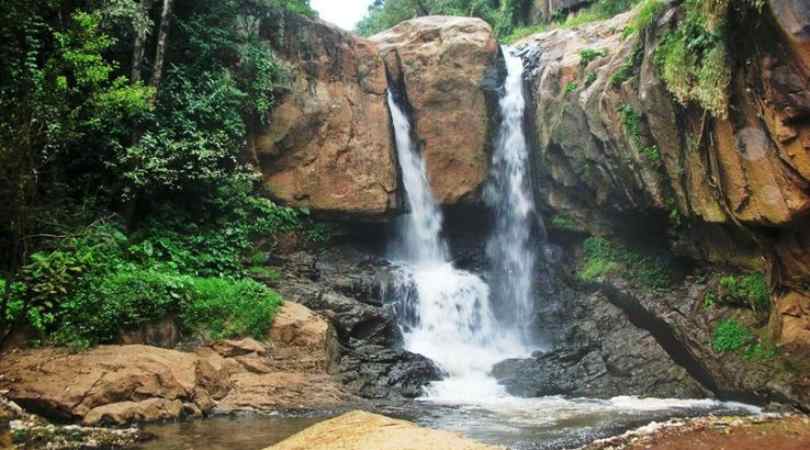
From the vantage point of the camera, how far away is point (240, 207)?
14.9 metres

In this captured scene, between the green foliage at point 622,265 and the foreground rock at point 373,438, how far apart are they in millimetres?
9479

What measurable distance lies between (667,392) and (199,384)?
890 centimetres

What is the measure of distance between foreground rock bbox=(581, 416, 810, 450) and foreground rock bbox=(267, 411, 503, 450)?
2.20 meters

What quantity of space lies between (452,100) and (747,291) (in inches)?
411

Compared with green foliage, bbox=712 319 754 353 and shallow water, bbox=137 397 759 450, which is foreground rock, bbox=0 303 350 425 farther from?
green foliage, bbox=712 319 754 353

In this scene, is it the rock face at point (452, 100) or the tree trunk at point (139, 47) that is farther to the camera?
the rock face at point (452, 100)

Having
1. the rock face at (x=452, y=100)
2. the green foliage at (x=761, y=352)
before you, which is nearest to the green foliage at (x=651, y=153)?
the green foliage at (x=761, y=352)

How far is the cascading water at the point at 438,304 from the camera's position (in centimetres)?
1389

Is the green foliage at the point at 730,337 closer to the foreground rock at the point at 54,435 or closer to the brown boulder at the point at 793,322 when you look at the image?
the brown boulder at the point at 793,322

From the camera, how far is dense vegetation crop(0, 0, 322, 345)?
9328 mm

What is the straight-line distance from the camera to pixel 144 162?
12773 mm

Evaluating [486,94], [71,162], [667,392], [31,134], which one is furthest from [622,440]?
[486,94]

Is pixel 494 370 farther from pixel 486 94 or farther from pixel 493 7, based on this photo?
pixel 493 7

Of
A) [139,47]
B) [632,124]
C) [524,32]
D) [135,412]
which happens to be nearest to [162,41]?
[139,47]
